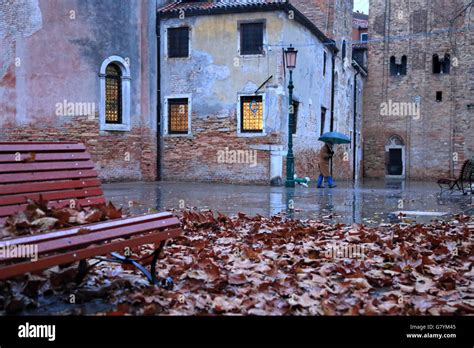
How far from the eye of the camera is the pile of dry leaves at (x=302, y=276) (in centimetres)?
356

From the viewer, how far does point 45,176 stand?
464cm

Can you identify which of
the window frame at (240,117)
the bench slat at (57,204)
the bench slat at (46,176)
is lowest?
the bench slat at (57,204)

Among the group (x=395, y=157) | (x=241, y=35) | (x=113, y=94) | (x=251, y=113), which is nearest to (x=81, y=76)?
(x=113, y=94)

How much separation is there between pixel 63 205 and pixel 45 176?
0.96 feet

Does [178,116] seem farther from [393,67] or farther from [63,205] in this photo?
[393,67]

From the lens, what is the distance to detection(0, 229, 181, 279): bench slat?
9.80 feet

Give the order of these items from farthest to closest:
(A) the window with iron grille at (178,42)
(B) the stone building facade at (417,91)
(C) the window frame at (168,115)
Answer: (B) the stone building facade at (417,91)
(A) the window with iron grille at (178,42)
(C) the window frame at (168,115)

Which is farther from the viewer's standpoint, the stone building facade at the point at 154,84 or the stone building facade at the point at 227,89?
the stone building facade at the point at 227,89

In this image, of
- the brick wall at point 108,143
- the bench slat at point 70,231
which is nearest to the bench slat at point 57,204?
the bench slat at point 70,231

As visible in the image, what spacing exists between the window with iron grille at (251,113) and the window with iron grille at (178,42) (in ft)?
10.5

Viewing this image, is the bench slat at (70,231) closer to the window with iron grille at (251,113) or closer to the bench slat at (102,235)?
the bench slat at (102,235)

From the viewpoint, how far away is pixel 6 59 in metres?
19.0

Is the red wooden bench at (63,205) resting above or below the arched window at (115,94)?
below
